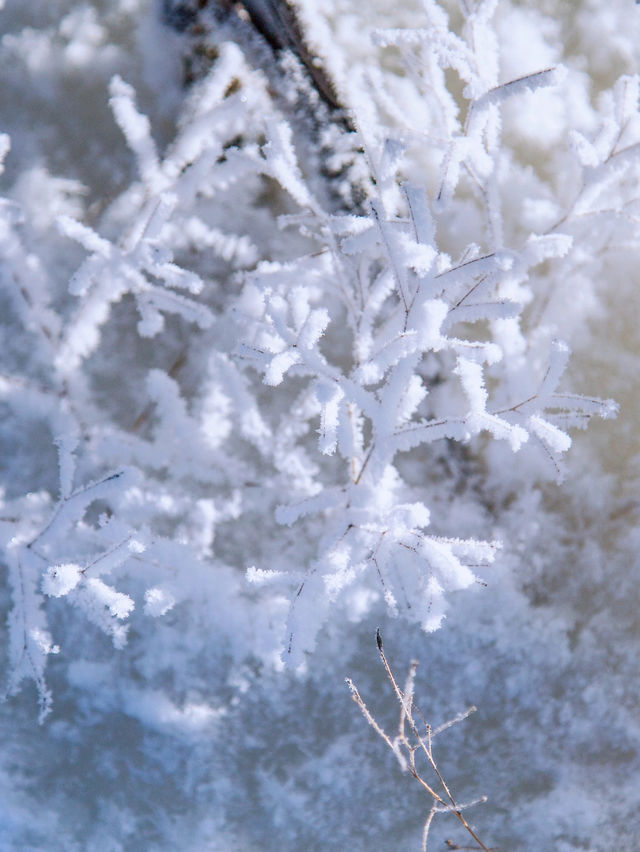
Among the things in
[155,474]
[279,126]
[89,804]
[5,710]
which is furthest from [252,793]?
[279,126]

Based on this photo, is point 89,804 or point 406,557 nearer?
point 406,557

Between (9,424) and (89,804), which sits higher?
(9,424)

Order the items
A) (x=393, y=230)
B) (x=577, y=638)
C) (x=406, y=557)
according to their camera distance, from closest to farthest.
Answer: (x=393, y=230)
(x=406, y=557)
(x=577, y=638)

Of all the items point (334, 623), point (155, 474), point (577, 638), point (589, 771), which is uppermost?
point (155, 474)

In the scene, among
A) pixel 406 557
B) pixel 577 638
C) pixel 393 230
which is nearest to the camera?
pixel 393 230

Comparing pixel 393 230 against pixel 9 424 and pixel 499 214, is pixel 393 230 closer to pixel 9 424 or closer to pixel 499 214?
pixel 499 214
